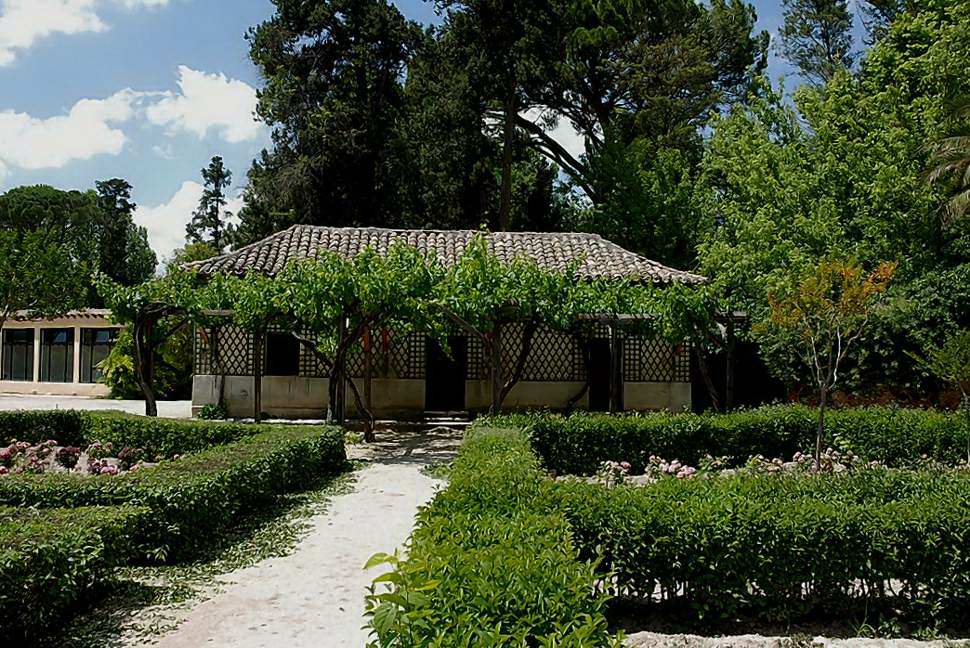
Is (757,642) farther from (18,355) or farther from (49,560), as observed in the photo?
(18,355)

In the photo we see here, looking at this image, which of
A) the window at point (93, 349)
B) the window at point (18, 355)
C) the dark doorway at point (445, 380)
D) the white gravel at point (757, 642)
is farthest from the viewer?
the window at point (18, 355)

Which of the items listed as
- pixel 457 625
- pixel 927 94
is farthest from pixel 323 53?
pixel 457 625

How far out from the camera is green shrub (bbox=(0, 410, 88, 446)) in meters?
12.8

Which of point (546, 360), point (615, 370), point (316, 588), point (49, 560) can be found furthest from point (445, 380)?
point (49, 560)

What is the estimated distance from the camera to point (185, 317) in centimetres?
1555

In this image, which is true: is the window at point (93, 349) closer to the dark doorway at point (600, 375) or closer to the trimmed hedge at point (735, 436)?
the dark doorway at point (600, 375)

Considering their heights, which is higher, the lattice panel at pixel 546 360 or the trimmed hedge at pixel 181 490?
the lattice panel at pixel 546 360

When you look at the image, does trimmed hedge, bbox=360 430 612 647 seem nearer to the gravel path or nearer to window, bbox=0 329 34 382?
the gravel path

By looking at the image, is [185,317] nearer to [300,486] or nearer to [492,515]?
[300,486]

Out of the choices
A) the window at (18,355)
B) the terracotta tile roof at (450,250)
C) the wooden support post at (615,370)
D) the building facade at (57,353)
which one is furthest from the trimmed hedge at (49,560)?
the window at (18,355)

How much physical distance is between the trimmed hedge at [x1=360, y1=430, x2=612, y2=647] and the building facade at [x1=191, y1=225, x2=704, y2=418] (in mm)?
13525

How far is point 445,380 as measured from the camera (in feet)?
64.8

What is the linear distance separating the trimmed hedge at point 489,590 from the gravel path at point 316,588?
1.20 m

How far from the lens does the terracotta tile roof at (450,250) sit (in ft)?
58.3
